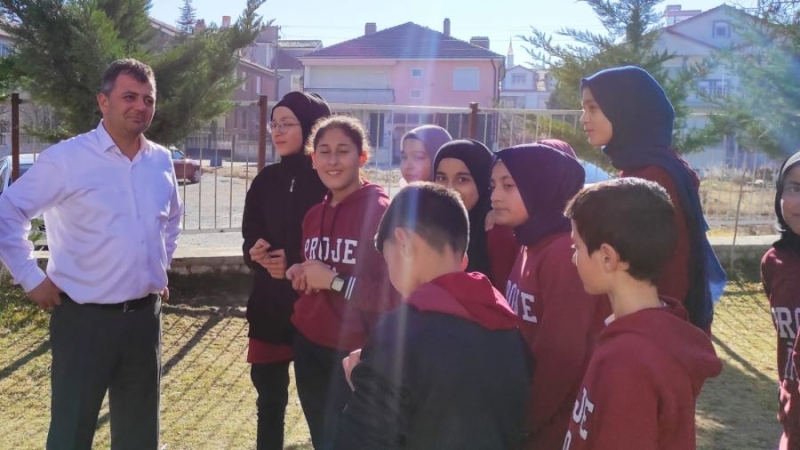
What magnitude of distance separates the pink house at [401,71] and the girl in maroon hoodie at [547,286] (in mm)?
38715

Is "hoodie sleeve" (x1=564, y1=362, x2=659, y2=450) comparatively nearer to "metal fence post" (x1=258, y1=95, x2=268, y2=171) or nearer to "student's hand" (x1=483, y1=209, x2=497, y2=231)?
"student's hand" (x1=483, y1=209, x2=497, y2=231)

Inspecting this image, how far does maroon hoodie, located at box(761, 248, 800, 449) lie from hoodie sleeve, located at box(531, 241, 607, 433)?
0.79m

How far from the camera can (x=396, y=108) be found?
737 cm

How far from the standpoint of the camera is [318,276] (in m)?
2.86

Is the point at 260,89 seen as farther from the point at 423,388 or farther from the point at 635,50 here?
the point at 423,388

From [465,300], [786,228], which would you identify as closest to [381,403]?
[465,300]

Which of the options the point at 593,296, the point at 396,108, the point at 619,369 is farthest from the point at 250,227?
the point at 396,108

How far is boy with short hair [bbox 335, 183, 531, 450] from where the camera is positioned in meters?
1.75

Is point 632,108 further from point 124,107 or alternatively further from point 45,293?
point 45,293

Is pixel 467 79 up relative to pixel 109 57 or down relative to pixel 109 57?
up

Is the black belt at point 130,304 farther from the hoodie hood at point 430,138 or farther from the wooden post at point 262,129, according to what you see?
the wooden post at point 262,129

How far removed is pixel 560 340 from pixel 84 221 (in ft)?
7.03

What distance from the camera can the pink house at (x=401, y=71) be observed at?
1623 inches

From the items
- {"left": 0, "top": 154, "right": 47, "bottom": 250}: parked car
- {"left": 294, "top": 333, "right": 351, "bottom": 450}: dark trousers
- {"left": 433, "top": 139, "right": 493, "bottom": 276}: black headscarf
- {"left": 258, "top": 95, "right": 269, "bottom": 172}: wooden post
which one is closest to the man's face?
{"left": 294, "top": 333, "right": 351, "bottom": 450}: dark trousers
